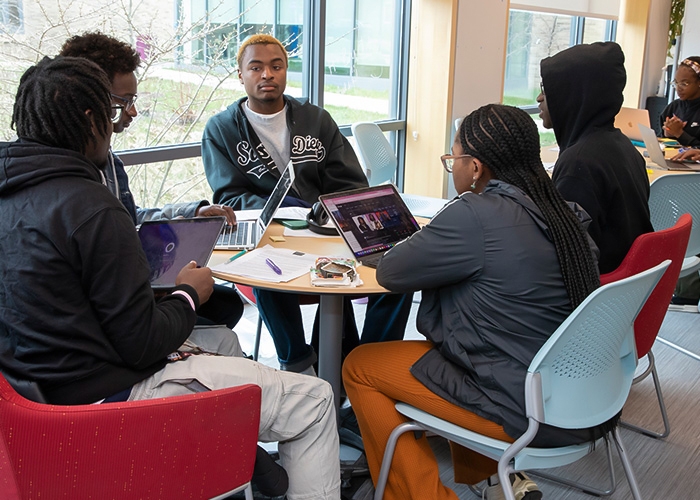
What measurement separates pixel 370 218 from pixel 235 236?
44 centimetres

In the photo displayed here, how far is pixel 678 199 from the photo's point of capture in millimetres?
2795

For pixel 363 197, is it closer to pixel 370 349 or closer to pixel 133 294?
pixel 370 349

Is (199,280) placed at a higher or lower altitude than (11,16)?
lower

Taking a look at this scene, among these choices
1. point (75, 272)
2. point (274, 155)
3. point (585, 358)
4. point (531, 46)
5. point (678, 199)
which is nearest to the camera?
point (75, 272)

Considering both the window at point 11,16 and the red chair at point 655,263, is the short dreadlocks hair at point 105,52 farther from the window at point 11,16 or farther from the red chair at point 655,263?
the red chair at point 655,263

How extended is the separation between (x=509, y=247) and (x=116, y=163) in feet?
4.47

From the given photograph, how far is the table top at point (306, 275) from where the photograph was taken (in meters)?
1.83

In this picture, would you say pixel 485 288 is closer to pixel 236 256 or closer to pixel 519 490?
pixel 519 490

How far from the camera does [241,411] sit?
47.4 inches

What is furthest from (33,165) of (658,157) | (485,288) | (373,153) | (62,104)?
(658,157)

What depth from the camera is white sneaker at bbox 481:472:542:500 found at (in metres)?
1.78

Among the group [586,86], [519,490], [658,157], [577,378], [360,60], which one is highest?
[360,60]

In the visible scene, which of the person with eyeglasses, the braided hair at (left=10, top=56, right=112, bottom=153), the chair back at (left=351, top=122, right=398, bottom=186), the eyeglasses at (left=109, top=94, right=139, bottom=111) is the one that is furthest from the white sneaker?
the person with eyeglasses

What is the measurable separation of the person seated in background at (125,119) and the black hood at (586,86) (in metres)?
1.20
